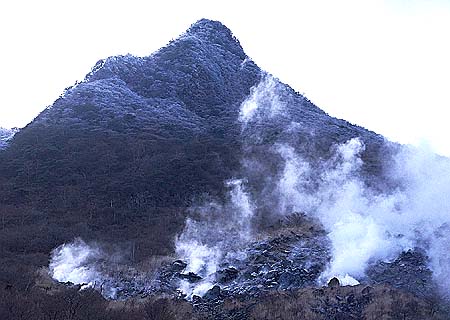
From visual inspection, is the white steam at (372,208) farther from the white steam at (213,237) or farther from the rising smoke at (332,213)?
the white steam at (213,237)

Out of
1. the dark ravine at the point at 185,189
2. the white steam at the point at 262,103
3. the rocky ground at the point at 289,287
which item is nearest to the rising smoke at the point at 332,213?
the dark ravine at the point at 185,189

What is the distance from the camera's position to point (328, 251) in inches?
963

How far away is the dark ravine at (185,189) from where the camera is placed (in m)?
20.2

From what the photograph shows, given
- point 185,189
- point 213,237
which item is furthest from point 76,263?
point 185,189

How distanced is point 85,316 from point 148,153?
25.9m

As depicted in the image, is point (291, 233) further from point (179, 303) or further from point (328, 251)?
point (179, 303)

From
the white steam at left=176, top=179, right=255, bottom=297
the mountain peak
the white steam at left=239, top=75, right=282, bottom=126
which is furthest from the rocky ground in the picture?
the mountain peak

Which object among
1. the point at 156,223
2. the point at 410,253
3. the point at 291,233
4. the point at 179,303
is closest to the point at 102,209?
the point at 156,223

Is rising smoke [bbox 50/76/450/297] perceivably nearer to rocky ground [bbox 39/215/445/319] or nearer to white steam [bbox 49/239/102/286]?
white steam [bbox 49/239/102/286]

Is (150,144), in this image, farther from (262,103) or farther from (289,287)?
(289,287)

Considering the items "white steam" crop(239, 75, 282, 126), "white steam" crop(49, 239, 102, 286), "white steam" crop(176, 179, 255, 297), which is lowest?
"white steam" crop(49, 239, 102, 286)

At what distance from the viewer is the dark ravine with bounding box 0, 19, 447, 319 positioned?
20.2 metres

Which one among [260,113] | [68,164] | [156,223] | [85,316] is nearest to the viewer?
[85,316]

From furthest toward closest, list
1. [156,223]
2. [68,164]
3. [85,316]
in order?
1. [68,164]
2. [156,223]
3. [85,316]
